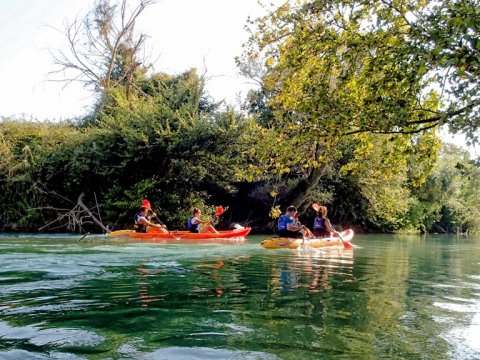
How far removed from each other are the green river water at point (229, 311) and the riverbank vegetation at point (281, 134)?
2.10 meters

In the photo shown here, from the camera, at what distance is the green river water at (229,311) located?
4.38m

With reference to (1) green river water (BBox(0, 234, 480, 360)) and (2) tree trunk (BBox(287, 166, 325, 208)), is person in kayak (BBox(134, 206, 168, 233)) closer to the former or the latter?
(1) green river water (BBox(0, 234, 480, 360))

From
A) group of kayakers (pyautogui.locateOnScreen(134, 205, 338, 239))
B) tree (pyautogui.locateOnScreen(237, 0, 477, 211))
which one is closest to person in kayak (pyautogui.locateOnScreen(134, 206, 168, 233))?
group of kayakers (pyautogui.locateOnScreen(134, 205, 338, 239))

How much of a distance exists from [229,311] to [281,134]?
12.7ft

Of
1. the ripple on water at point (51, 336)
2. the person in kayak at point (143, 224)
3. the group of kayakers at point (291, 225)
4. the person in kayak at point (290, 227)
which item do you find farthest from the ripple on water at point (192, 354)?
the person in kayak at point (143, 224)

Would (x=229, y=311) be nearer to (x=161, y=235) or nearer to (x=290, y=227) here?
(x=290, y=227)

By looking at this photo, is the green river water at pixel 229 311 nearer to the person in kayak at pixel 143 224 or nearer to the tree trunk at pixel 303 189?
the person in kayak at pixel 143 224

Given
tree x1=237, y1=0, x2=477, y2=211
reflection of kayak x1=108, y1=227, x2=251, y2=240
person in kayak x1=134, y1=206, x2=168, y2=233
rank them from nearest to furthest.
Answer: tree x1=237, y1=0, x2=477, y2=211, reflection of kayak x1=108, y1=227, x2=251, y2=240, person in kayak x1=134, y1=206, x2=168, y2=233

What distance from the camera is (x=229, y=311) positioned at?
19.2 feet

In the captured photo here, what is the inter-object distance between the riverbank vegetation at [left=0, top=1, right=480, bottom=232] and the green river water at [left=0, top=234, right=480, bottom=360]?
2.10 m

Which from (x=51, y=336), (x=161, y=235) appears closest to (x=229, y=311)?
(x=51, y=336)

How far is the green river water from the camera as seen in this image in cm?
438

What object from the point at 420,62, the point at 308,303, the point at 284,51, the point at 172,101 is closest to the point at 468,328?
the point at 308,303

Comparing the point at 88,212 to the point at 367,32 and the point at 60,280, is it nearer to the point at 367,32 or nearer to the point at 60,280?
the point at 60,280
